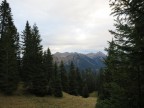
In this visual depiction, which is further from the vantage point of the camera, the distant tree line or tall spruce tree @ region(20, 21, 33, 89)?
tall spruce tree @ region(20, 21, 33, 89)

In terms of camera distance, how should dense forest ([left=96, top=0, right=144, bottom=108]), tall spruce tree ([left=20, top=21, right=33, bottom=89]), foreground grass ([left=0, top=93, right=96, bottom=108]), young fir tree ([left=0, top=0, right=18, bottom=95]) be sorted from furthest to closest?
tall spruce tree ([left=20, top=21, right=33, bottom=89]), young fir tree ([left=0, top=0, right=18, bottom=95]), foreground grass ([left=0, top=93, right=96, bottom=108]), dense forest ([left=96, top=0, right=144, bottom=108])

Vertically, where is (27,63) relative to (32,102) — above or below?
above

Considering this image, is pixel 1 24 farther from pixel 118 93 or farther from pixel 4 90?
pixel 118 93

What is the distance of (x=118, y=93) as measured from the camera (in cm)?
1531

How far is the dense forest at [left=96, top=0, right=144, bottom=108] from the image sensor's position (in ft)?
43.9

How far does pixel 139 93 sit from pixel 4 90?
144ft

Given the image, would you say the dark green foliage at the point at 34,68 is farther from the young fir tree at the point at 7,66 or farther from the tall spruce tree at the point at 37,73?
the young fir tree at the point at 7,66

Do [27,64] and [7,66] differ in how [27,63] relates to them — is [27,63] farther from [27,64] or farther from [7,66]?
[7,66]

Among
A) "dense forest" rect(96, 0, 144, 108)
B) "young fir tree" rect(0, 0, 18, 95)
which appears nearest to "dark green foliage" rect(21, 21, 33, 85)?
"young fir tree" rect(0, 0, 18, 95)

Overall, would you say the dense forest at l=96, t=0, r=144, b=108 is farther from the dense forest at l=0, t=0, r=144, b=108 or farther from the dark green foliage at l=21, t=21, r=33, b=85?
the dark green foliage at l=21, t=21, r=33, b=85

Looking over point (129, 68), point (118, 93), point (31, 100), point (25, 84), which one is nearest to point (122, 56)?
point (129, 68)

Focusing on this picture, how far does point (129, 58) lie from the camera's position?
14.4 meters

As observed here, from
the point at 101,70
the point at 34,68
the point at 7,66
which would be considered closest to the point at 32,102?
the point at 7,66

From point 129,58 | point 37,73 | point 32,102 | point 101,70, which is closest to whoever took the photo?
point 129,58
